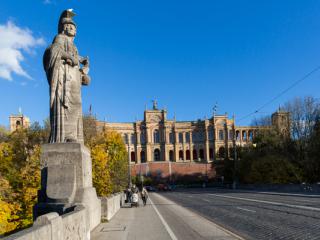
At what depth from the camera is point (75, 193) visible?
10.5m

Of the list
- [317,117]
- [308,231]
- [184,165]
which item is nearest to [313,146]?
[317,117]

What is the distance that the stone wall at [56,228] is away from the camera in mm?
4658

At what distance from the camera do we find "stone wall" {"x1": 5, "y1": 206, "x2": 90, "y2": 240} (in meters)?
4.66

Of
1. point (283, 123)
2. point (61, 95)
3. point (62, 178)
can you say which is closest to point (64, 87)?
point (61, 95)

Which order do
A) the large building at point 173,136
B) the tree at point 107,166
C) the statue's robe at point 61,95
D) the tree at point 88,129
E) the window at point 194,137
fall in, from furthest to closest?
the window at point 194,137 < the large building at point 173,136 < the tree at point 88,129 < the tree at point 107,166 < the statue's robe at point 61,95

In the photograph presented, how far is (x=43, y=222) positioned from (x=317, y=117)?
53080mm

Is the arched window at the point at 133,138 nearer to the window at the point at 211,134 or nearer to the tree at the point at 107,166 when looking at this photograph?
the window at the point at 211,134

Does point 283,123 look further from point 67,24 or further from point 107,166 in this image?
point 67,24

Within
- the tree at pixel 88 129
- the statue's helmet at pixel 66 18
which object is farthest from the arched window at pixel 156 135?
the statue's helmet at pixel 66 18

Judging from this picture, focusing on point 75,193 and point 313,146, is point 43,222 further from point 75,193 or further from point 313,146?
point 313,146

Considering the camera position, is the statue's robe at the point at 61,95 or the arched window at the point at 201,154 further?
the arched window at the point at 201,154

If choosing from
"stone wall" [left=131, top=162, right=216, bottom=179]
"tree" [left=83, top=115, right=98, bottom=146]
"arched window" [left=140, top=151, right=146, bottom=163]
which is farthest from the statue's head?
"arched window" [left=140, top=151, right=146, bottom=163]

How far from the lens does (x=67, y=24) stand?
1224cm

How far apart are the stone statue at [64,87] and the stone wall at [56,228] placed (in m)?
3.39
